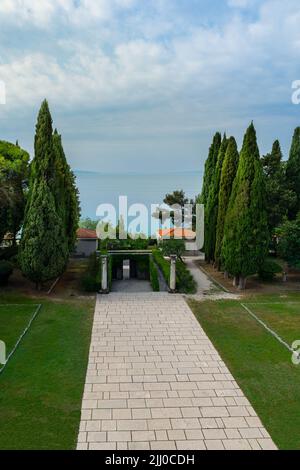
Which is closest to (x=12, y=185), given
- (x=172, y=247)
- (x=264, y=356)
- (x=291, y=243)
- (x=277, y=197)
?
(x=172, y=247)

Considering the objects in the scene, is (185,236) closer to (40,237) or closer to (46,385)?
(40,237)

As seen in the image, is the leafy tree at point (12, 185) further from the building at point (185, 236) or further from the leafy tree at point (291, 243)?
the building at point (185, 236)

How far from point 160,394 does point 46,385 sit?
265 centimetres

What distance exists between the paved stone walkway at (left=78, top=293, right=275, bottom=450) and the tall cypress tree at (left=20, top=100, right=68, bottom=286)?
4.12 meters

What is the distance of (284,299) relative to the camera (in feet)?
56.3

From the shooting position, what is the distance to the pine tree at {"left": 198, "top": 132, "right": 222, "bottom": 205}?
26469mm

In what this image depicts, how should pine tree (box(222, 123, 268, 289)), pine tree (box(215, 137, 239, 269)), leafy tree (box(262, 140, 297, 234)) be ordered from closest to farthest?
pine tree (box(222, 123, 268, 289)) < pine tree (box(215, 137, 239, 269)) < leafy tree (box(262, 140, 297, 234))

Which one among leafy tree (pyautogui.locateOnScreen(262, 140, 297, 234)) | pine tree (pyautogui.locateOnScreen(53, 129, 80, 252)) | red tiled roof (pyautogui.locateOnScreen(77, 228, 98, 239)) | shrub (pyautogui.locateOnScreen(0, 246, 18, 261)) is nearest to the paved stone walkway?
shrub (pyautogui.locateOnScreen(0, 246, 18, 261))

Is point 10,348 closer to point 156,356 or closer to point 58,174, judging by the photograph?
point 156,356

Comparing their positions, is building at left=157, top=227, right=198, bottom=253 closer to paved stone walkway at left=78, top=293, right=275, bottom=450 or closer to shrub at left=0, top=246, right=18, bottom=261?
shrub at left=0, top=246, right=18, bottom=261

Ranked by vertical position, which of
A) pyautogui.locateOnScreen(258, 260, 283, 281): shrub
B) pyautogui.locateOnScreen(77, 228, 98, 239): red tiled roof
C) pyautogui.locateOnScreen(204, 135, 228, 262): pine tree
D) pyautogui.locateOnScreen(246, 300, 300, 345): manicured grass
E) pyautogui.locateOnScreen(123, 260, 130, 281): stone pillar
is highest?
pyautogui.locateOnScreen(204, 135, 228, 262): pine tree

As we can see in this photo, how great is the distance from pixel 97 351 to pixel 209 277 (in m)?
11.5

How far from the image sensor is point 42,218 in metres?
16.9

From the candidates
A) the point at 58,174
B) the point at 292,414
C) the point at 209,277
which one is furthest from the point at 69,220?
the point at 292,414
